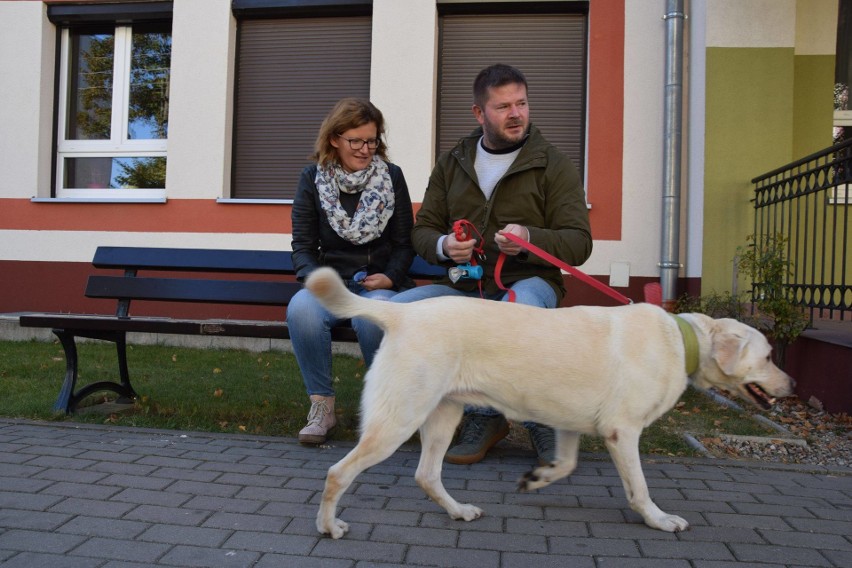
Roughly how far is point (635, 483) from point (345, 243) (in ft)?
7.46

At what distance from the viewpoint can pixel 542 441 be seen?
3607mm

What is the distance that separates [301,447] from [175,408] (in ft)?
4.05

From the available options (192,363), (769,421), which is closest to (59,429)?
(192,363)

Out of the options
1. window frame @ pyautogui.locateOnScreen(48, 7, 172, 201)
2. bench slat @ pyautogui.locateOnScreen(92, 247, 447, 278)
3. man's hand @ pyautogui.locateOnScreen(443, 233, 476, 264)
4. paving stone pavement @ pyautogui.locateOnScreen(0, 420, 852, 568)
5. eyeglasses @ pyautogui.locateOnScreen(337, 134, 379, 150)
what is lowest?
paving stone pavement @ pyautogui.locateOnScreen(0, 420, 852, 568)

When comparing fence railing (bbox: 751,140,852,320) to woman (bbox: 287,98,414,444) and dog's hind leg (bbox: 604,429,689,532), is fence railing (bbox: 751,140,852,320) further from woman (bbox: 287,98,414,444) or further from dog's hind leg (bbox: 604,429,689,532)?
woman (bbox: 287,98,414,444)

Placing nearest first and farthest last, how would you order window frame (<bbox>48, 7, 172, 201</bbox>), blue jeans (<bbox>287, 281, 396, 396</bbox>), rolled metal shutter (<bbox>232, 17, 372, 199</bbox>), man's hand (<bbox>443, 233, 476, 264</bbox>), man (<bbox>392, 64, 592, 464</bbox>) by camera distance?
man's hand (<bbox>443, 233, 476, 264</bbox>) < man (<bbox>392, 64, 592, 464</bbox>) < blue jeans (<bbox>287, 281, 396, 396</bbox>) < rolled metal shutter (<bbox>232, 17, 372, 199</bbox>) < window frame (<bbox>48, 7, 172, 201</bbox>)

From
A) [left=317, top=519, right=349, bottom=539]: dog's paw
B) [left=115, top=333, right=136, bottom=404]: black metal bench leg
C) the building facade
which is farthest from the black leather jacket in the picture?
the building facade

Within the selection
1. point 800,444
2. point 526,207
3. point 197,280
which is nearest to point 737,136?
point 800,444

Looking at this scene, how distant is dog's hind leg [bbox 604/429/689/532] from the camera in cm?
265

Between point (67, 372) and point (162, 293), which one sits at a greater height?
point (162, 293)

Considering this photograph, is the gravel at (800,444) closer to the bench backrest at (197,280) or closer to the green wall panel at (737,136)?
the bench backrest at (197,280)

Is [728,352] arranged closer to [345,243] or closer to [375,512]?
Result: [375,512]

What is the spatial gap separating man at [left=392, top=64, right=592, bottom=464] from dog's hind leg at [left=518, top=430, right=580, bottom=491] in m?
0.63

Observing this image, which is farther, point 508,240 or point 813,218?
point 813,218
